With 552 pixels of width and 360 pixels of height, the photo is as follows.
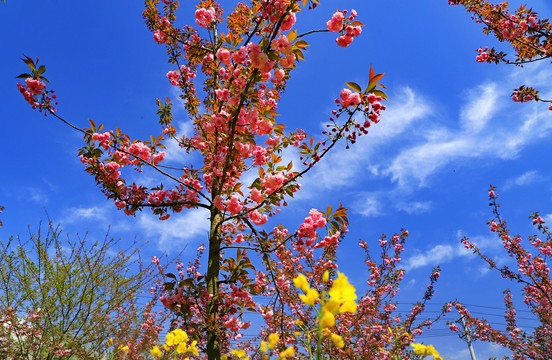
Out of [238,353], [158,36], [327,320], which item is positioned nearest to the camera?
[327,320]

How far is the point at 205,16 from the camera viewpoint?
3992 millimetres

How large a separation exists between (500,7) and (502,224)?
4.59 m

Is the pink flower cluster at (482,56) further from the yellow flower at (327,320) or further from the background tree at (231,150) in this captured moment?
the yellow flower at (327,320)

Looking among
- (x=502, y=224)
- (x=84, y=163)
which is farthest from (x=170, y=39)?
(x=502, y=224)

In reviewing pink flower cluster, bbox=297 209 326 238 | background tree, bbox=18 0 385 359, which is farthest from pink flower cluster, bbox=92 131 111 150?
pink flower cluster, bbox=297 209 326 238

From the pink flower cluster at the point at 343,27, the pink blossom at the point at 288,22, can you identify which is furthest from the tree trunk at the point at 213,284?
the pink flower cluster at the point at 343,27

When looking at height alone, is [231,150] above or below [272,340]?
above

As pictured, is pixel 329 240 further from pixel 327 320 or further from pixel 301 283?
pixel 327 320

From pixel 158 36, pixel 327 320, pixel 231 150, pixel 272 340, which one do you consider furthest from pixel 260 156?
pixel 327 320

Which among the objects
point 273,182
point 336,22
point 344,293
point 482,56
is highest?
point 482,56

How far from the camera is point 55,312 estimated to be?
5562mm

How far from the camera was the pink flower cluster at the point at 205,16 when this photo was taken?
3.95 meters

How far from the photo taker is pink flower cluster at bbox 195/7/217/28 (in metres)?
3.95

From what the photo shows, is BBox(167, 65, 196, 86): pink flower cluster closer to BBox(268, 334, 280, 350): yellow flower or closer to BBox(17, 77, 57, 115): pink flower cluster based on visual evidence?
BBox(17, 77, 57, 115): pink flower cluster
